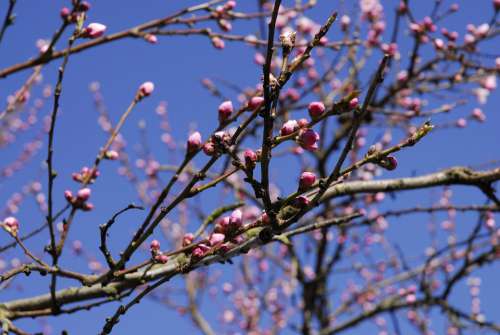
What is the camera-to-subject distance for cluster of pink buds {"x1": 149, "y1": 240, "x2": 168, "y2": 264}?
1.65 metres

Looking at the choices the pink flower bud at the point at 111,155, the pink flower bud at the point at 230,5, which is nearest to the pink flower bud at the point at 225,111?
the pink flower bud at the point at 111,155

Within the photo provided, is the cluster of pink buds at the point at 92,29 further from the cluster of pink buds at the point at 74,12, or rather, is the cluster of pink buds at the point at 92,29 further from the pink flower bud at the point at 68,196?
the pink flower bud at the point at 68,196

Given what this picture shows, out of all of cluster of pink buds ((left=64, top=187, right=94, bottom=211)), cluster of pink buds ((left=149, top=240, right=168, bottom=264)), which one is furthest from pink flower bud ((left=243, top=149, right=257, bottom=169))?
cluster of pink buds ((left=64, top=187, right=94, bottom=211))

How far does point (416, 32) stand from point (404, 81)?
592mm

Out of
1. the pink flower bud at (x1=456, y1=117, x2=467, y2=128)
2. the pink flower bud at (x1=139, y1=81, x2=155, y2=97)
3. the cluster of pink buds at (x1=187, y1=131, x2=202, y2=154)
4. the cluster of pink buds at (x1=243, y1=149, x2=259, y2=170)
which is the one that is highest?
the pink flower bud at (x1=456, y1=117, x2=467, y2=128)

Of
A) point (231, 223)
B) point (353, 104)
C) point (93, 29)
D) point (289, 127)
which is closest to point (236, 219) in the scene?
point (231, 223)

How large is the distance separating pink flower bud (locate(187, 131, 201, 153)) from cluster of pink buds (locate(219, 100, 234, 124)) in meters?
0.08

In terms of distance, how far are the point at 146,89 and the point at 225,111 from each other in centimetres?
88

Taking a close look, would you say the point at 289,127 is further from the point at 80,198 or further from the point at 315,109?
the point at 80,198

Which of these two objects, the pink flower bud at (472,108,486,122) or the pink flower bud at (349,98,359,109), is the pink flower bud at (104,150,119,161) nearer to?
the pink flower bud at (349,98,359,109)

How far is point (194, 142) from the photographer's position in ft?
4.88

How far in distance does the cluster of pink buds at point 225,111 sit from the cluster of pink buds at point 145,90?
85 centimetres

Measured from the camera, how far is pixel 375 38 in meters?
6.86

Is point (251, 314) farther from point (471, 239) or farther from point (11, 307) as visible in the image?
point (11, 307)
